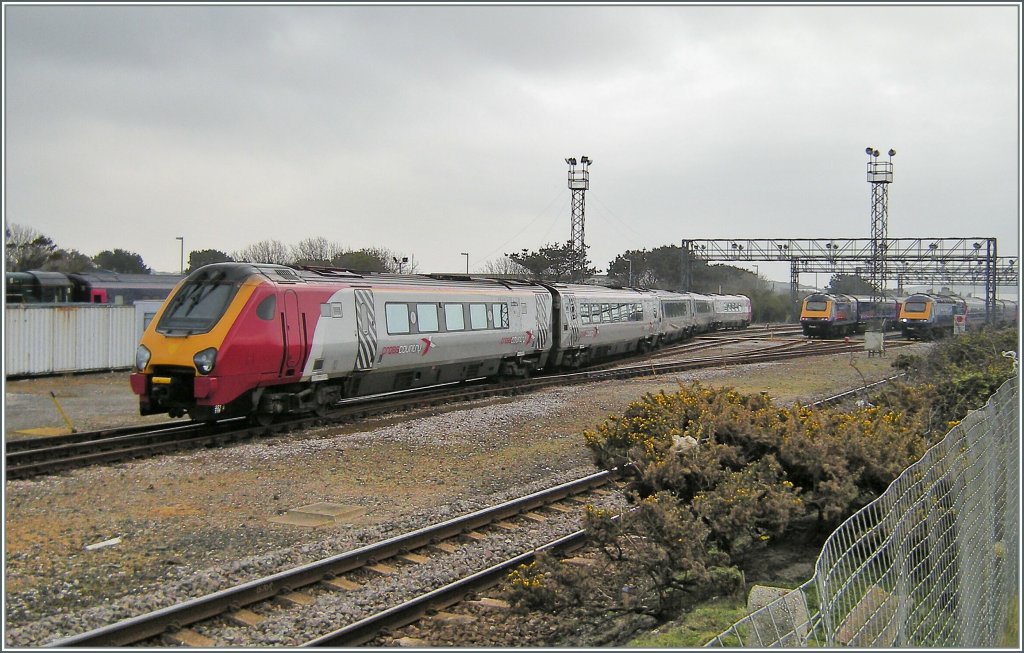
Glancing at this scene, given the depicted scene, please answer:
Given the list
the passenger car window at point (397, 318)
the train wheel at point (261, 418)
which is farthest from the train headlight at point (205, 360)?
the passenger car window at point (397, 318)

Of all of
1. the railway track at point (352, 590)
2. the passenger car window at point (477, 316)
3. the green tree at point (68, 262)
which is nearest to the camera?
the railway track at point (352, 590)

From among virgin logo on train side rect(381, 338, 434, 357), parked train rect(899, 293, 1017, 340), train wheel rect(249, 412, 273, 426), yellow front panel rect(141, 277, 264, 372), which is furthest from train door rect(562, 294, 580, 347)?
parked train rect(899, 293, 1017, 340)

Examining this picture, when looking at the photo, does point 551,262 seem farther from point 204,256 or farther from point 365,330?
point 365,330

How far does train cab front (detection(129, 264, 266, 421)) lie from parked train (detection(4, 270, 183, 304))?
1854cm

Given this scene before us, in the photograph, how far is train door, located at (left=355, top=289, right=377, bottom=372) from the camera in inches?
620

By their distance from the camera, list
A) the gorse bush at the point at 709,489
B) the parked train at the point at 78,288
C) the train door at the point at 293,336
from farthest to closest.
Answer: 1. the parked train at the point at 78,288
2. the train door at the point at 293,336
3. the gorse bush at the point at 709,489

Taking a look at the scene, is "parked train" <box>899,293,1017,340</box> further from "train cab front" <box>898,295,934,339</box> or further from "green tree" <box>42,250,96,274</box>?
"green tree" <box>42,250,96,274</box>

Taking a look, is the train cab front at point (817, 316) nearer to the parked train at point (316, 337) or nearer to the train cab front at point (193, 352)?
the parked train at point (316, 337)

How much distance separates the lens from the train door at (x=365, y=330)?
620 inches

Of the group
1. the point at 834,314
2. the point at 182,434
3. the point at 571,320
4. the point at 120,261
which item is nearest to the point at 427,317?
the point at 182,434

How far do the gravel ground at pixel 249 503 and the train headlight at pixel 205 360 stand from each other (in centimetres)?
120

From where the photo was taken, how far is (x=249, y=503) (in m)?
10.0

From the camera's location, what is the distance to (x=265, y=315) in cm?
1365

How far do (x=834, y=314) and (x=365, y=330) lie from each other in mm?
36913
